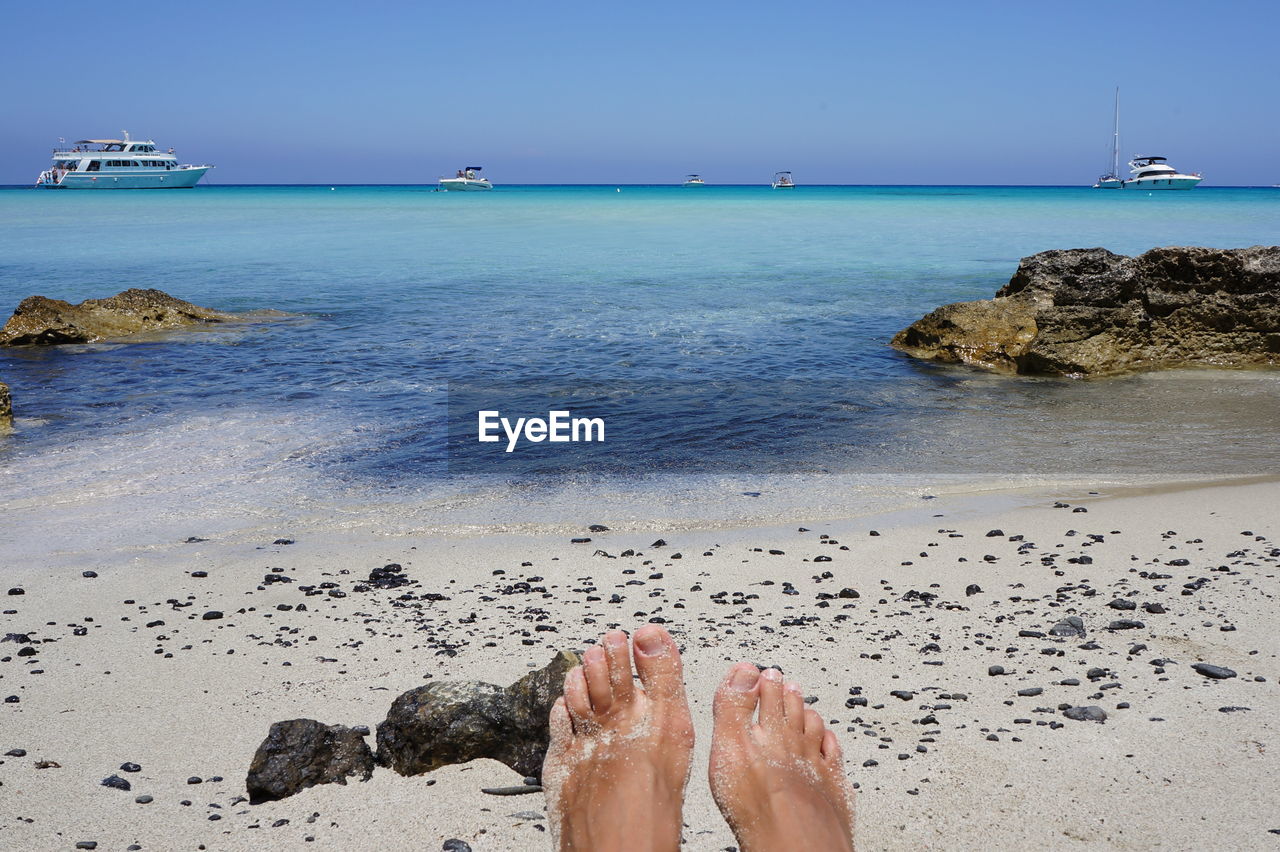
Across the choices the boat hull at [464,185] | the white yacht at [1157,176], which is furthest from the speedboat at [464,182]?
the white yacht at [1157,176]

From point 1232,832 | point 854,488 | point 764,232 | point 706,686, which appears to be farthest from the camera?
point 764,232

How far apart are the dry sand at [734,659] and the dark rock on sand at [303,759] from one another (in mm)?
56

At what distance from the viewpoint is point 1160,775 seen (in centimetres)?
285

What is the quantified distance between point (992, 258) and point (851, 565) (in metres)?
25.2

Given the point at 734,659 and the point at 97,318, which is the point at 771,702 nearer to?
the point at 734,659

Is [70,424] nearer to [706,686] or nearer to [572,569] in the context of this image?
[572,569]

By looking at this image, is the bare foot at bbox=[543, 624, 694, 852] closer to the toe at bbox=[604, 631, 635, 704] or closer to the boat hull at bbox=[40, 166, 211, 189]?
the toe at bbox=[604, 631, 635, 704]

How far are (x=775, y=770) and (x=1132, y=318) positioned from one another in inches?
423

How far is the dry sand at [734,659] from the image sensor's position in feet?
9.02

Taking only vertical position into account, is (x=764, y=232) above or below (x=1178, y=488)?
above

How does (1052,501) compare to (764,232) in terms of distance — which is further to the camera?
(764,232)

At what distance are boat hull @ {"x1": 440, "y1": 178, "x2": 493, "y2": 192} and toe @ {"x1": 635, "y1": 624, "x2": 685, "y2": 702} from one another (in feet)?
440

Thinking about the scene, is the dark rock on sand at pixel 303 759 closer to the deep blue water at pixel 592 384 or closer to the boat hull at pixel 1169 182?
the deep blue water at pixel 592 384

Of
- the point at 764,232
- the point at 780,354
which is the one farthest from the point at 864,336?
the point at 764,232
